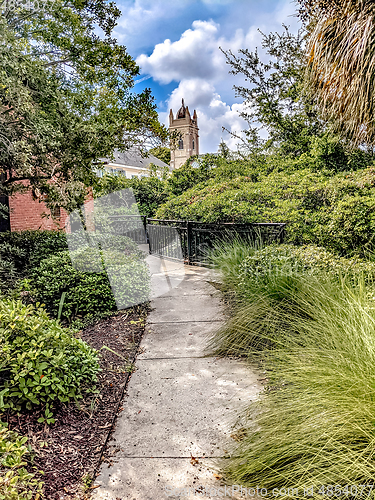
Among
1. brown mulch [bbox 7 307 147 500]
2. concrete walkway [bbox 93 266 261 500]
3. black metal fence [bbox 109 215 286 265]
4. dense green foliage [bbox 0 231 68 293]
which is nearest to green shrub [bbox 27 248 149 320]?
dense green foliage [bbox 0 231 68 293]

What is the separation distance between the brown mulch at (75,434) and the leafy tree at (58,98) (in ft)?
11.2

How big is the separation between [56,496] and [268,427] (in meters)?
1.32

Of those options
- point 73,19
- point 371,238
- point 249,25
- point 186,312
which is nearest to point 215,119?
point 249,25

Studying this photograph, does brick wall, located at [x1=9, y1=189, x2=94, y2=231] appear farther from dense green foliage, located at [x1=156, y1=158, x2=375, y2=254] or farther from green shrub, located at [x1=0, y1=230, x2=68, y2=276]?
dense green foliage, located at [x1=156, y1=158, x2=375, y2=254]

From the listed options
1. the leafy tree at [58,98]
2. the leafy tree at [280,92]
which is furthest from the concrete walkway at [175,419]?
the leafy tree at [280,92]

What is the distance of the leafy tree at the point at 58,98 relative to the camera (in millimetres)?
5133

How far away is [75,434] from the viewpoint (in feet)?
8.44

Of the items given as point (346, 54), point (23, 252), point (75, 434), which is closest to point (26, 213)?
point (23, 252)

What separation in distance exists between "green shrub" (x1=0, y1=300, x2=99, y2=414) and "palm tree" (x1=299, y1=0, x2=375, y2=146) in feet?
17.2

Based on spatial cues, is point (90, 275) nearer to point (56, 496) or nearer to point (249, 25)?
point (56, 496)

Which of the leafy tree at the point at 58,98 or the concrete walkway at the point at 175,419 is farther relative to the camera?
the leafy tree at the point at 58,98

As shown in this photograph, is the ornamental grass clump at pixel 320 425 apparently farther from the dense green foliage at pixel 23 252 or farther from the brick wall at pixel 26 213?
the brick wall at pixel 26 213

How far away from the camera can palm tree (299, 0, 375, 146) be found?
4938 millimetres

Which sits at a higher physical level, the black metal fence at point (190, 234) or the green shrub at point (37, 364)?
the black metal fence at point (190, 234)
